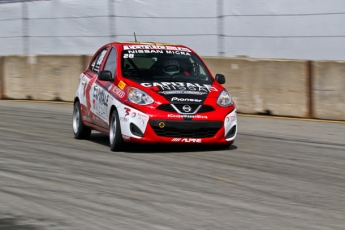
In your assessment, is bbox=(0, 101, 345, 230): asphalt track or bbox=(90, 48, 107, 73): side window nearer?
bbox=(0, 101, 345, 230): asphalt track

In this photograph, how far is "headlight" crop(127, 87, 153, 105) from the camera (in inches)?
418

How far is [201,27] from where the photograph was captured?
19.0m

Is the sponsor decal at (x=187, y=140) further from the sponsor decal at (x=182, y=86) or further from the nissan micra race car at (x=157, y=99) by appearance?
the sponsor decal at (x=182, y=86)

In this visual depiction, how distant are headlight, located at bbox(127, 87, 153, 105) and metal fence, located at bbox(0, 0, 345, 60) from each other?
24.4ft

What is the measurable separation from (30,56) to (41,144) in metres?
9.51

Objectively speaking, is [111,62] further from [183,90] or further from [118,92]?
[183,90]

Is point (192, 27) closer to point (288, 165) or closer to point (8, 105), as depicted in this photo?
point (8, 105)

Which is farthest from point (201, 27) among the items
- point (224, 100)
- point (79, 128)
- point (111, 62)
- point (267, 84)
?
point (224, 100)

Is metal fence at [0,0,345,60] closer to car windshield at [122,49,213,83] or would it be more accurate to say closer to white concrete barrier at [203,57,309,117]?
white concrete barrier at [203,57,309,117]

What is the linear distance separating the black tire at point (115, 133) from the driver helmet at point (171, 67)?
1.05 m

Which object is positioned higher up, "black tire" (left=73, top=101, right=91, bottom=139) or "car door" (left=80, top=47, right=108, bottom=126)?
"car door" (left=80, top=47, right=108, bottom=126)

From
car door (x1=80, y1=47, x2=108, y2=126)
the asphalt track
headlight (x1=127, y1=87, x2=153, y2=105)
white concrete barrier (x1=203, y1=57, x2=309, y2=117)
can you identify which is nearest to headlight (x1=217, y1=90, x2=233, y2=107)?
the asphalt track

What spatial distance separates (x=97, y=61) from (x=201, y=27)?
6.75 meters

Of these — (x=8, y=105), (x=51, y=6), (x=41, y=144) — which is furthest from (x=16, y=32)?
(x=41, y=144)
